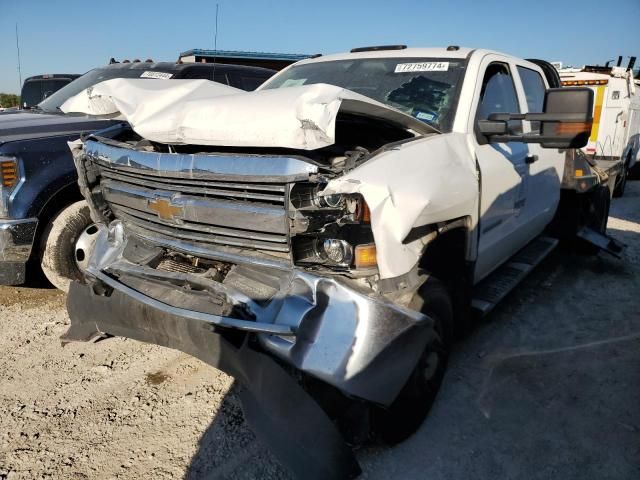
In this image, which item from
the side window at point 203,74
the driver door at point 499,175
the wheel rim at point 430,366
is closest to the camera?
the wheel rim at point 430,366

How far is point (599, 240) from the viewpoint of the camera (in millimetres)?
5520

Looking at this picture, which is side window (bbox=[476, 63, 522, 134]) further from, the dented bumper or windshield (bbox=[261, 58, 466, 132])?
the dented bumper

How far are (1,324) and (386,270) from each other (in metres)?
3.53

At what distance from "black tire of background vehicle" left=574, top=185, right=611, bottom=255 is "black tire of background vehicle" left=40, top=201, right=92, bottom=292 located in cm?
504

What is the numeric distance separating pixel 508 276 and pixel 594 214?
256 centimetres

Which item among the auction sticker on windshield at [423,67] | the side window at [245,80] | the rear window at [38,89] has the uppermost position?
the auction sticker on windshield at [423,67]

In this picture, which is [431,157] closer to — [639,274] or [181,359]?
[181,359]

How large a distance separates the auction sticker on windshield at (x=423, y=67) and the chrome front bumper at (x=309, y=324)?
1.85 meters

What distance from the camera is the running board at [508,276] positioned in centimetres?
340

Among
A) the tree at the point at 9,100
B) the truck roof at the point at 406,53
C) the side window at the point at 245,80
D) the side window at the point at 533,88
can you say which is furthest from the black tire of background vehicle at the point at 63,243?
the tree at the point at 9,100

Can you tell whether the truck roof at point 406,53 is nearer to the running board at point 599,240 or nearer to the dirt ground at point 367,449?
the dirt ground at point 367,449

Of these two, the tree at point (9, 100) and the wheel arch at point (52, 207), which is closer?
the wheel arch at point (52, 207)

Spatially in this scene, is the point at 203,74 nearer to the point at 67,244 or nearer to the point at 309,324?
the point at 67,244

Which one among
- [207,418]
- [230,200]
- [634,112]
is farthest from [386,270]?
[634,112]
